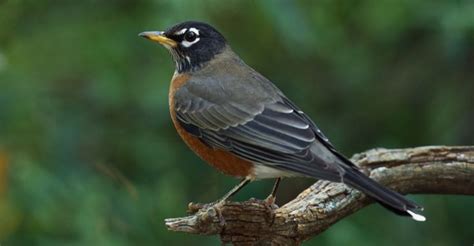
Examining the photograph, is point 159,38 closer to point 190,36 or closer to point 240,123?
point 190,36

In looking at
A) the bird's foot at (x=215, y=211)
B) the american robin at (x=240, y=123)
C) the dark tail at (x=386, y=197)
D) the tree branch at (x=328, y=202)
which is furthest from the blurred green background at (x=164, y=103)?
the dark tail at (x=386, y=197)

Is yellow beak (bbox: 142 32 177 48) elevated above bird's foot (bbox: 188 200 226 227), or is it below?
above

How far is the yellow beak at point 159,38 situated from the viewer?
7.24 m

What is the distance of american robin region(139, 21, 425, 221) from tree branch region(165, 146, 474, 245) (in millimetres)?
225

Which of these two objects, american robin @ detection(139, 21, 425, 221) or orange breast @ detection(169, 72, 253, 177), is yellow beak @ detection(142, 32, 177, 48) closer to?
american robin @ detection(139, 21, 425, 221)

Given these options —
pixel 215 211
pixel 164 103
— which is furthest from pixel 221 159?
pixel 164 103

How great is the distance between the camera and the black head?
7.44 meters

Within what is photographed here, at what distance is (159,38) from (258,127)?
1.02 metres

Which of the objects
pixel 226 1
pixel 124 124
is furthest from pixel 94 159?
pixel 226 1

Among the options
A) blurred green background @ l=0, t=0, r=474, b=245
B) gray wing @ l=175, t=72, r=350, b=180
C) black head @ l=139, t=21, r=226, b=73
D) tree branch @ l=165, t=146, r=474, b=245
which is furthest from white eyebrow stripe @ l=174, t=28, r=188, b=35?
tree branch @ l=165, t=146, r=474, b=245

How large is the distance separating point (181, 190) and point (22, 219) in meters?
1.06

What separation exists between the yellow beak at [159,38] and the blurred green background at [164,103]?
20cm

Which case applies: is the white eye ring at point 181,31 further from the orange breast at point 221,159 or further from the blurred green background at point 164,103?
the orange breast at point 221,159

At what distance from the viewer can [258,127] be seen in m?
6.68
